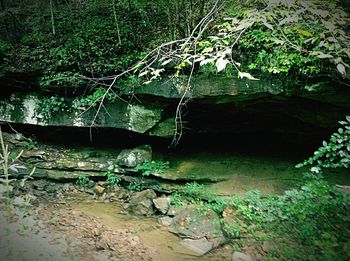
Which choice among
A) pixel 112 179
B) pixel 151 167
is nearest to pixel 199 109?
pixel 151 167

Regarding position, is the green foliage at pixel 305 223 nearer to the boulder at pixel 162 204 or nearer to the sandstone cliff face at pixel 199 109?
the boulder at pixel 162 204

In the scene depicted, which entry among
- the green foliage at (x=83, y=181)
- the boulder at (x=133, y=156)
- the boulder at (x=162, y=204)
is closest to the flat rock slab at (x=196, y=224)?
the boulder at (x=162, y=204)

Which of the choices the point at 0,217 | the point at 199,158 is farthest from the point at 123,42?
the point at 0,217

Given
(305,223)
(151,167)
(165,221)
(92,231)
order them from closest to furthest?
(305,223) → (92,231) → (165,221) → (151,167)

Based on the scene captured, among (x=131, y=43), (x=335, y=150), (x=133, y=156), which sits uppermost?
(x=131, y=43)

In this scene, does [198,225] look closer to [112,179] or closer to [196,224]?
[196,224]

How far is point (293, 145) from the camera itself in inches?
261

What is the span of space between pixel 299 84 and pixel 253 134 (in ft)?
7.22

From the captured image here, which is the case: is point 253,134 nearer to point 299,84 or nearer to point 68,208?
point 299,84

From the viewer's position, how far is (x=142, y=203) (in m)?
5.61

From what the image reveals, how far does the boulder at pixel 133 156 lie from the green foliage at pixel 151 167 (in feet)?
0.27

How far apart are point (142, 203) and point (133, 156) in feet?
3.40

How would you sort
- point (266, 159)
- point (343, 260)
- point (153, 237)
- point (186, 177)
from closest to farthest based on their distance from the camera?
point (343, 260) → point (153, 237) → point (186, 177) → point (266, 159)

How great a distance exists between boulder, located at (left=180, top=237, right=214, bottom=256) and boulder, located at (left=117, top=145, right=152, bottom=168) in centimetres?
197
